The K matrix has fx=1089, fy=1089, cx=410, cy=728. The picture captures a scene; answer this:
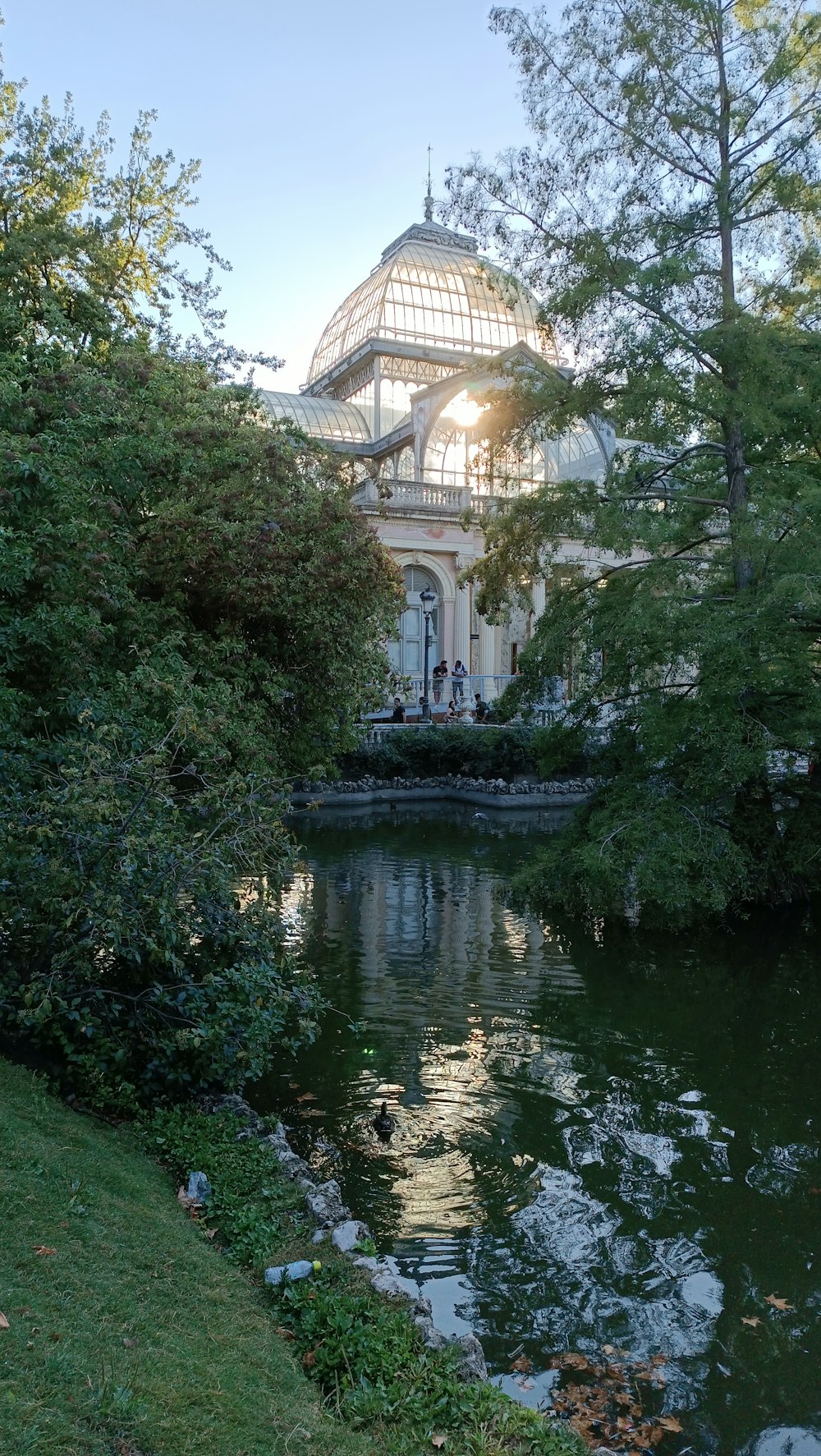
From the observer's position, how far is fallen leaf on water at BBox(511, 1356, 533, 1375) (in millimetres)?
4637

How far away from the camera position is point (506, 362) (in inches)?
535

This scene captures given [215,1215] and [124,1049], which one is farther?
[124,1049]

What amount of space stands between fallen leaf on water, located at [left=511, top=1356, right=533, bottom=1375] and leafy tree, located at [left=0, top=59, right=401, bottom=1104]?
83.4 inches

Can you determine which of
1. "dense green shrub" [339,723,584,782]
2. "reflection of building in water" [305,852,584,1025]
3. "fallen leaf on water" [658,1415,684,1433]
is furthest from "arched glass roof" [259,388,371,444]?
"fallen leaf on water" [658,1415,684,1433]

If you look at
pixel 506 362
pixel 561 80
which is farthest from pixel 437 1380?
pixel 561 80

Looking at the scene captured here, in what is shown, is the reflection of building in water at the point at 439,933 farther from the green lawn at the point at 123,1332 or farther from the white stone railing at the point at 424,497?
the white stone railing at the point at 424,497

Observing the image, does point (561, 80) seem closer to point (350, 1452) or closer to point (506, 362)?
point (506, 362)

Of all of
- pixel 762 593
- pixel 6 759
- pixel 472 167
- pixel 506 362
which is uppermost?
pixel 472 167

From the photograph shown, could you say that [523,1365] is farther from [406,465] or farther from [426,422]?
[406,465]

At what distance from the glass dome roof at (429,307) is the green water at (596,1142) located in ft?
83.5

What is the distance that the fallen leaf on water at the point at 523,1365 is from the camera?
464 centimetres

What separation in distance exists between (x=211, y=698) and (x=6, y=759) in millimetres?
1770

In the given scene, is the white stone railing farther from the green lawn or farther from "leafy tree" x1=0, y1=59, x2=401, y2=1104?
the green lawn

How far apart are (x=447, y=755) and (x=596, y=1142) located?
19.7 metres
